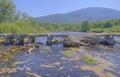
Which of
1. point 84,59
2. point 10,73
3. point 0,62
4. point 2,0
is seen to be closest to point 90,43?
point 84,59

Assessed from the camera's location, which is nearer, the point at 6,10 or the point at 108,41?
the point at 108,41

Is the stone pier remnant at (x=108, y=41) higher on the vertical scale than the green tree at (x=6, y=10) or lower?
lower

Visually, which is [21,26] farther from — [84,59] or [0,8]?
[84,59]

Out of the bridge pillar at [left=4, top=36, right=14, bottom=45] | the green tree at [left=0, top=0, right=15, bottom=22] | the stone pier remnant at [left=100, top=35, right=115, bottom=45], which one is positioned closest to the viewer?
the bridge pillar at [left=4, top=36, right=14, bottom=45]

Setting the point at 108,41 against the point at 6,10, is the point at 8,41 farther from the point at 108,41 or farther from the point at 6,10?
the point at 6,10

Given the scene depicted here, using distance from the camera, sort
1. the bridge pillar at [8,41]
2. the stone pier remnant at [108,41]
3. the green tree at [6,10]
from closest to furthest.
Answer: the bridge pillar at [8,41], the stone pier remnant at [108,41], the green tree at [6,10]

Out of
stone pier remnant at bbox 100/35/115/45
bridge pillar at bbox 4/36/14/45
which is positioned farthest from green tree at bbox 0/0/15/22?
stone pier remnant at bbox 100/35/115/45

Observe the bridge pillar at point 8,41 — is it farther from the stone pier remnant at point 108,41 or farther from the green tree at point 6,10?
the green tree at point 6,10

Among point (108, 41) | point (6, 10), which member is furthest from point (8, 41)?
point (6, 10)

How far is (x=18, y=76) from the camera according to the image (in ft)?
101

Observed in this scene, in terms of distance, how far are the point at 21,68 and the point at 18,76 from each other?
5488 millimetres

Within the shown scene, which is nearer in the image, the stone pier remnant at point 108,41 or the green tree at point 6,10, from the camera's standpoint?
the stone pier remnant at point 108,41

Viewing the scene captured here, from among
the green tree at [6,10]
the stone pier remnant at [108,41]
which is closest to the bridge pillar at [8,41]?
the stone pier remnant at [108,41]

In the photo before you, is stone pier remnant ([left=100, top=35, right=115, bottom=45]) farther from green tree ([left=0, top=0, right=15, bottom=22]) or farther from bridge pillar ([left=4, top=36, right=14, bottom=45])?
green tree ([left=0, top=0, right=15, bottom=22])
